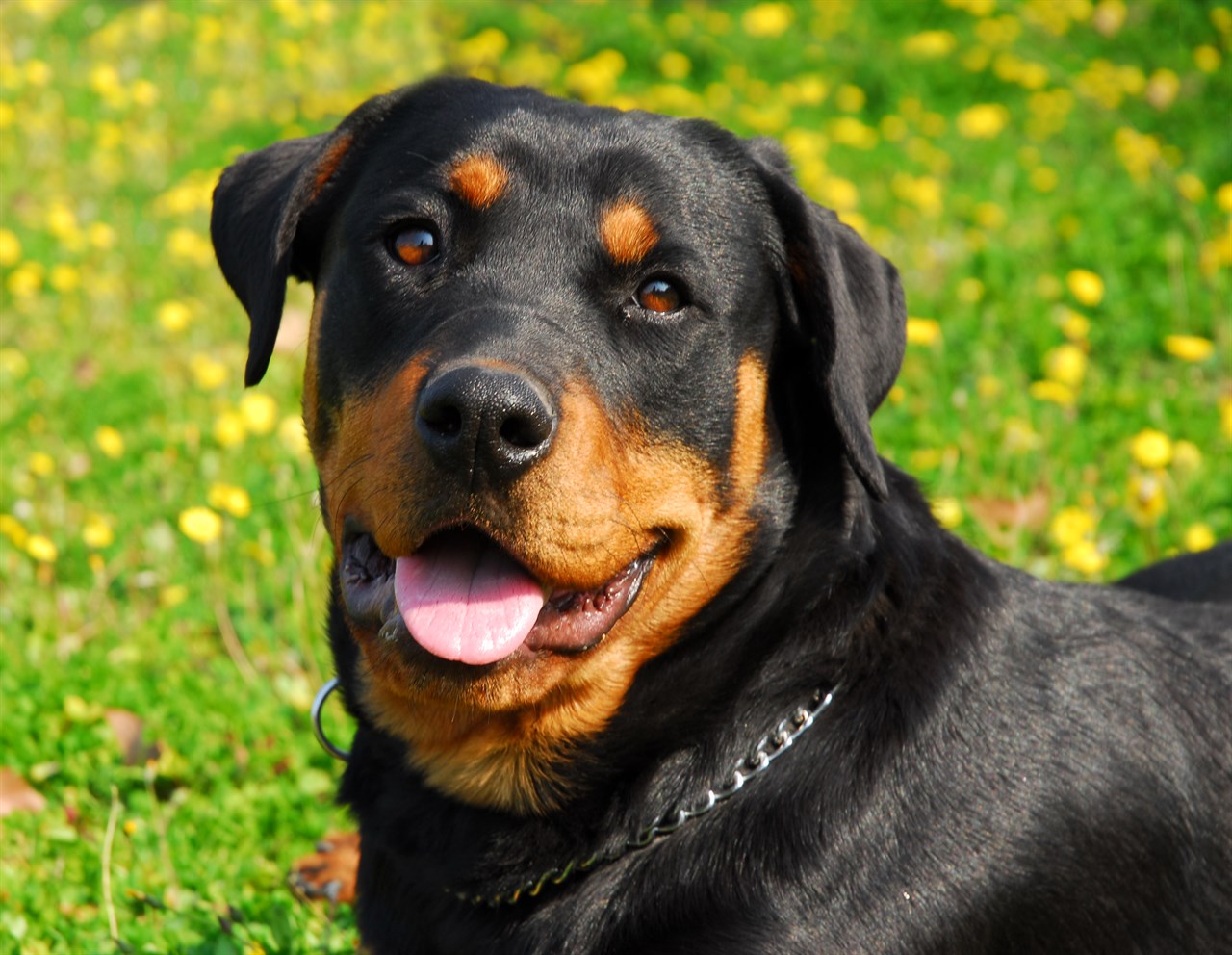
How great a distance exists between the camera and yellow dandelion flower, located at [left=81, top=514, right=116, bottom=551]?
4.48 metres

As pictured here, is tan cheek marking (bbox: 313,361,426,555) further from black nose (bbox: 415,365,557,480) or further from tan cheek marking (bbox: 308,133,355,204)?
tan cheek marking (bbox: 308,133,355,204)

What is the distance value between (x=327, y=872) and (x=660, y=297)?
177cm

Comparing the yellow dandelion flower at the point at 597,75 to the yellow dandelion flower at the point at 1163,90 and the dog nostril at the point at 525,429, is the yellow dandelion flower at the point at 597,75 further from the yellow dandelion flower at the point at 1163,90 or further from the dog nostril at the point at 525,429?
the dog nostril at the point at 525,429

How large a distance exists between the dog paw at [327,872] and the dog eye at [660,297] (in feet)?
5.16

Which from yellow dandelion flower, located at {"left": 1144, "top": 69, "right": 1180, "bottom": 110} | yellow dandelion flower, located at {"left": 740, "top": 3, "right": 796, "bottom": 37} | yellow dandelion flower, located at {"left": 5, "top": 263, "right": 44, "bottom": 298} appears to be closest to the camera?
yellow dandelion flower, located at {"left": 5, "top": 263, "right": 44, "bottom": 298}

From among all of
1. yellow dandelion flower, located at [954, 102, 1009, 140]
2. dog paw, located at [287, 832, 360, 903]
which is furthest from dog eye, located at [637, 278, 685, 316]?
yellow dandelion flower, located at [954, 102, 1009, 140]

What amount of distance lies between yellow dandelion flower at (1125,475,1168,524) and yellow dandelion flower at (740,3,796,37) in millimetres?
6003

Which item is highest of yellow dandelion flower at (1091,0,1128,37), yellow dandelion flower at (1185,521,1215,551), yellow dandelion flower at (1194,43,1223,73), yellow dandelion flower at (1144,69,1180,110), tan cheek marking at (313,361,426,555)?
tan cheek marking at (313,361,426,555)

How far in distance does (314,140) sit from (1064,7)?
8.12m

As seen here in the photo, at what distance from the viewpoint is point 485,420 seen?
2.50 meters

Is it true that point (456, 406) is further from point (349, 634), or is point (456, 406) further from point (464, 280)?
point (349, 634)

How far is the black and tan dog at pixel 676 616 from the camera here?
2635 millimetres

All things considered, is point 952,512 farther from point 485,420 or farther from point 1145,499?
point 485,420

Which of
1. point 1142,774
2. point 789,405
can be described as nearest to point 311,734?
point 789,405
